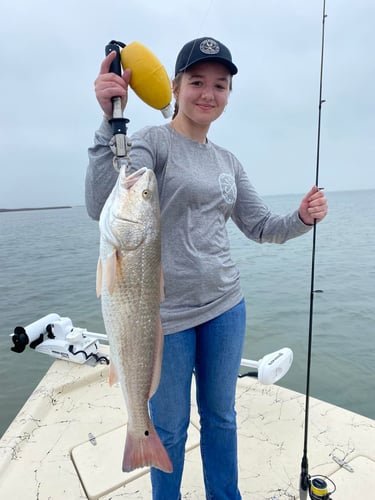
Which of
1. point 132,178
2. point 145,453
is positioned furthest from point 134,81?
point 145,453

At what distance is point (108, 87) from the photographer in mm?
1440

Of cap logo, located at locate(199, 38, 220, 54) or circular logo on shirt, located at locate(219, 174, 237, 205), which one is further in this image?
circular logo on shirt, located at locate(219, 174, 237, 205)

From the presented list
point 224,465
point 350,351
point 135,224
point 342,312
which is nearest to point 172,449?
point 224,465

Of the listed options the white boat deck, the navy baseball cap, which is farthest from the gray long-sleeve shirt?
the white boat deck

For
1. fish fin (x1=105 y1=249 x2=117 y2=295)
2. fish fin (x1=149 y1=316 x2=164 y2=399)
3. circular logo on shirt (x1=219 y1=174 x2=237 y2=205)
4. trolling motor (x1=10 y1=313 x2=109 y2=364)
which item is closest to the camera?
fish fin (x1=105 y1=249 x2=117 y2=295)

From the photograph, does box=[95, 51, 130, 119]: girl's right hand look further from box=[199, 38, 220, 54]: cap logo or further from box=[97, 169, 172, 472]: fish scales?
box=[199, 38, 220, 54]: cap logo

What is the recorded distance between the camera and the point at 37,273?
1452cm

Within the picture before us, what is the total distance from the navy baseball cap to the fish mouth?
0.73 metres

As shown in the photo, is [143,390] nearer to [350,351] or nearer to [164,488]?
[164,488]

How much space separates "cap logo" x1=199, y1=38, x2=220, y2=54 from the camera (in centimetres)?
181

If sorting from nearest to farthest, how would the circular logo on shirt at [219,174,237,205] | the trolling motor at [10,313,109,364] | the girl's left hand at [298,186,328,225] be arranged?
1. the circular logo on shirt at [219,174,237,205]
2. the girl's left hand at [298,186,328,225]
3. the trolling motor at [10,313,109,364]

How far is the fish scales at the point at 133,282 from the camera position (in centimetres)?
155

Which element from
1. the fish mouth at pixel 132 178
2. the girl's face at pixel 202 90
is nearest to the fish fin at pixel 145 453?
the fish mouth at pixel 132 178

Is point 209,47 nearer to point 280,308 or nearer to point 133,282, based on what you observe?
point 133,282
